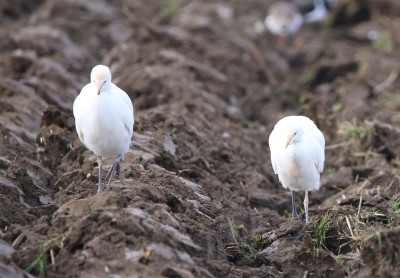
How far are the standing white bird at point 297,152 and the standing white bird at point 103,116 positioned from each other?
1.59 m

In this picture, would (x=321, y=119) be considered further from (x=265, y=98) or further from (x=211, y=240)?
(x=211, y=240)

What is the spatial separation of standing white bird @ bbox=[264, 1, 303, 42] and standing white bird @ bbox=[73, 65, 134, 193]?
1094cm

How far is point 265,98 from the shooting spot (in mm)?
13328

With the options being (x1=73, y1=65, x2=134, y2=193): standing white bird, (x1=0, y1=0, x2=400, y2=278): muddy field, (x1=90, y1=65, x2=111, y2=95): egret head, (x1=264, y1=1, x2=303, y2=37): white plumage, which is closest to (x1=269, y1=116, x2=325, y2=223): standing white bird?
(x1=0, y1=0, x2=400, y2=278): muddy field

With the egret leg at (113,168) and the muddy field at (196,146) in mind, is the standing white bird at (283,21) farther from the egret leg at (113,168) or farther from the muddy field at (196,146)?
the egret leg at (113,168)

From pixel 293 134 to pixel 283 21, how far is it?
34.3ft

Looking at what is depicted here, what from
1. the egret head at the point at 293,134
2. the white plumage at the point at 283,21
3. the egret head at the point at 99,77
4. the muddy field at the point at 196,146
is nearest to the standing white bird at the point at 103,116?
the egret head at the point at 99,77

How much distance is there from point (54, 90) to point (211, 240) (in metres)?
5.60

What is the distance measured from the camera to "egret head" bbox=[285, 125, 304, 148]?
704cm

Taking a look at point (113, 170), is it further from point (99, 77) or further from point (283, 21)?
point (283, 21)

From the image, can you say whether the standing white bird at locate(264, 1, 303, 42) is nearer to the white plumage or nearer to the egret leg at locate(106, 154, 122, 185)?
the white plumage

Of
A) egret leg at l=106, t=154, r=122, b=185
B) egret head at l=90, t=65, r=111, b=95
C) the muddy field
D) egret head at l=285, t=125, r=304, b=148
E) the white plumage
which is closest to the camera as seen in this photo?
the muddy field

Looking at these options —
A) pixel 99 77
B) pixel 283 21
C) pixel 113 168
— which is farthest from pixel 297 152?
pixel 283 21

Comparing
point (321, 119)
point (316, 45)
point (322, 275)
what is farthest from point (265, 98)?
point (322, 275)
